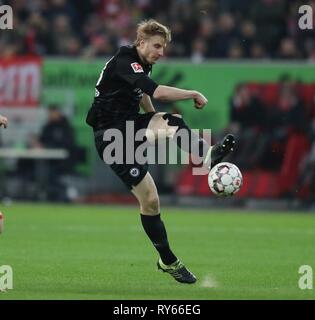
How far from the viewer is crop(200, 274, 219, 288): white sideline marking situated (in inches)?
401

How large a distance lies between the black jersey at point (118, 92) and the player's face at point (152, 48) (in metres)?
0.09

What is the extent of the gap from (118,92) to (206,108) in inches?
479

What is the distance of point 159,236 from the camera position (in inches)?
408

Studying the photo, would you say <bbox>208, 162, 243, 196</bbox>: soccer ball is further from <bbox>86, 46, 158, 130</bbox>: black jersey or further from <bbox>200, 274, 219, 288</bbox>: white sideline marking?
<bbox>86, 46, 158, 130</bbox>: black jersey

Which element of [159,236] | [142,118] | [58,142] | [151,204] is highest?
[142,118]

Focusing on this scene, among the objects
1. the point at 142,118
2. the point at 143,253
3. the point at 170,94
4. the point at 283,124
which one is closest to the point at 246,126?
the point at 283,124

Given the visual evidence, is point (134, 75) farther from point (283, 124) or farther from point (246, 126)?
point (246, 126)

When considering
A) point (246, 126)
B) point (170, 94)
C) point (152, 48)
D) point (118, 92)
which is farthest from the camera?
point (246, 126)

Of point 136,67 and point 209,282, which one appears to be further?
point 209,282

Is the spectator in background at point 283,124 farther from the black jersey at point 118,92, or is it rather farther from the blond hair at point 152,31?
the blond hair at point 152,31

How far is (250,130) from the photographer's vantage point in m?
22.2

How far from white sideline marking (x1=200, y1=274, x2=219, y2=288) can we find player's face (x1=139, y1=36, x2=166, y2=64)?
2.24m

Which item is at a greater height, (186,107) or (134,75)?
(134,75)

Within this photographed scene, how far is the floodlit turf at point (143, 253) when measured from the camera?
984 centimetres
